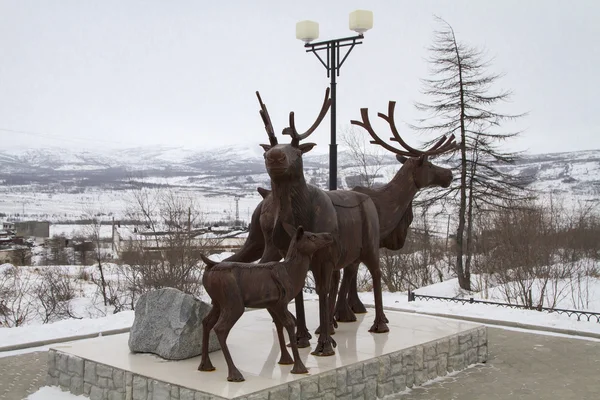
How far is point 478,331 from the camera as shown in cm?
830

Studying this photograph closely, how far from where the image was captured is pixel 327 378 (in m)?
6.04

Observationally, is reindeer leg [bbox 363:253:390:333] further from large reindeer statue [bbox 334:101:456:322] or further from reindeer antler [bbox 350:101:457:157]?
reindeer antler [bbox 350:101:457:157]

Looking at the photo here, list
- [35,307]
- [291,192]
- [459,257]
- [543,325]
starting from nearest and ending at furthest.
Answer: [291,192] < [543,325] < [35,307] < [459,257]

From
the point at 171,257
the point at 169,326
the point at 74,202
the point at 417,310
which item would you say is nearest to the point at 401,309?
the point at 417,310

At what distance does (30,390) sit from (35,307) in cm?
841

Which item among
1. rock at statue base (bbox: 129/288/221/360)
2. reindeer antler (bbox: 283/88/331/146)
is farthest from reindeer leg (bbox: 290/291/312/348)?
reindeer antler (bbox: 283/88/331/146)

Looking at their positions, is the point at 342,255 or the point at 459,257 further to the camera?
the point at 459,257

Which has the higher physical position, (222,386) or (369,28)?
(369,28)

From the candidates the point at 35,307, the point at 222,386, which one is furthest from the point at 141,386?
the point at 35,307

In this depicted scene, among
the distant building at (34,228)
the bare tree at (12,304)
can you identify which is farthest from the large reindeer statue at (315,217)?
the distant building at (34,228)

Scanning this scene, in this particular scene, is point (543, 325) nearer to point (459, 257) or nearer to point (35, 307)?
point (459, 257)

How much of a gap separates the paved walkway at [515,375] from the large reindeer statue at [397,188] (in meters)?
1.90

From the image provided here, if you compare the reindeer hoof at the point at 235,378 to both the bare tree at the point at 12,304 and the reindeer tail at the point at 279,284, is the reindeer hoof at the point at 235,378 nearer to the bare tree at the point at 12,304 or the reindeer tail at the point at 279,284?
the reindeer tail at the point at 279,284

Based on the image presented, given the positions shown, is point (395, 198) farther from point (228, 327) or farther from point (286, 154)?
point (228, 327)
